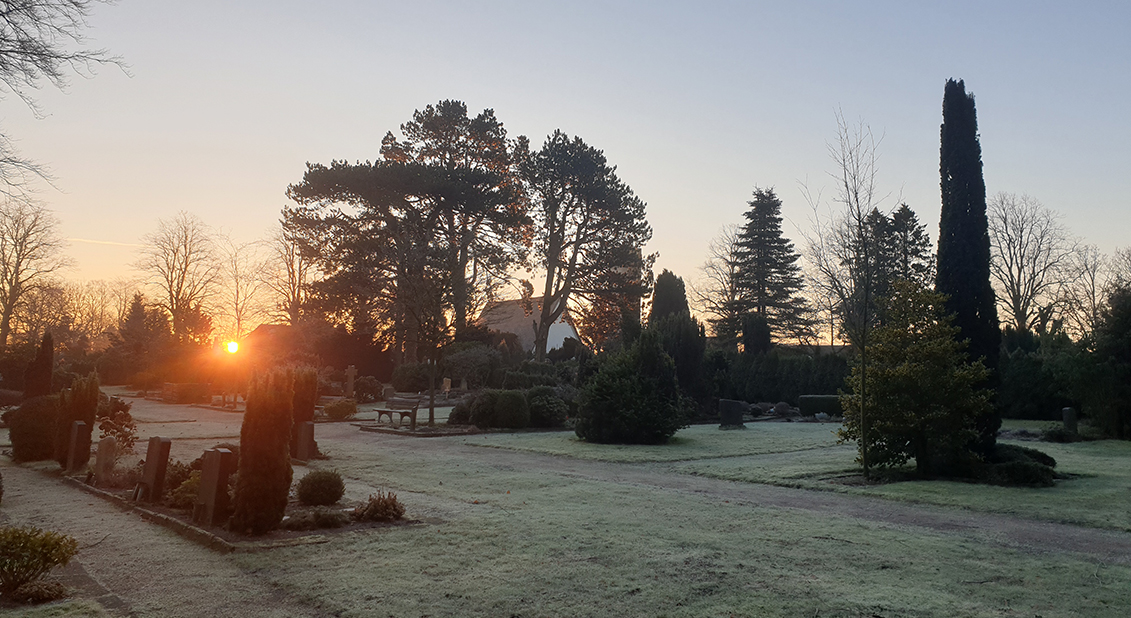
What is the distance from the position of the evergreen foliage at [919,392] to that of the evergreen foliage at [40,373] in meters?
17.5

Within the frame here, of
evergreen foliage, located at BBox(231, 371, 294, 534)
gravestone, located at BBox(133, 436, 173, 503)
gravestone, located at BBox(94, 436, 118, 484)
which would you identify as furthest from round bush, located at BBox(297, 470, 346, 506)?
gravestone, located at BBox(94, 436, 118, 484)

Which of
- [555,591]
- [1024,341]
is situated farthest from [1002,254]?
[555,591]

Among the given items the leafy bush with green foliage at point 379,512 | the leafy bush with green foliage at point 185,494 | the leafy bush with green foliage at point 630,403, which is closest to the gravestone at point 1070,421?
the leafy bush with green foliage at point 630,403

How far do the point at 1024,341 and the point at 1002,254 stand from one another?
16.8 m

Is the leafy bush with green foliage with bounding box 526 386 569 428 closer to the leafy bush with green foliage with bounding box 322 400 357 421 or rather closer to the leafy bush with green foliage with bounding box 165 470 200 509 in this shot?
the leafy bush with green foliage with bounding box 322 400 357 421

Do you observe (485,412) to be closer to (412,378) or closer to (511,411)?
(511,411)

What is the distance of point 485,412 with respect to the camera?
2269 cm

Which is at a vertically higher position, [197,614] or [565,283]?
[565,283]

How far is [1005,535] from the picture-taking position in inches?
307

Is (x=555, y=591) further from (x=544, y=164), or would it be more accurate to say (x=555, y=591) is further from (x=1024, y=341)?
(x=544, y=164)

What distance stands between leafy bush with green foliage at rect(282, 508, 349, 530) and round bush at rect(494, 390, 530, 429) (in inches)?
575

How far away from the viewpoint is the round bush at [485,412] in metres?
22.7

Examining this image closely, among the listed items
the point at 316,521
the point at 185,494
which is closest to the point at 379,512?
the point at 316,521

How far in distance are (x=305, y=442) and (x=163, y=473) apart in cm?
535
